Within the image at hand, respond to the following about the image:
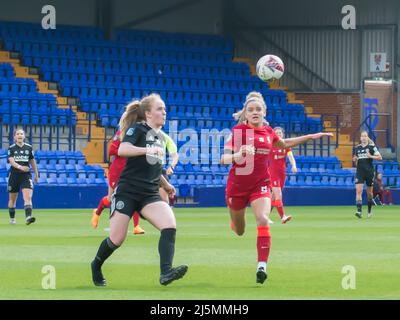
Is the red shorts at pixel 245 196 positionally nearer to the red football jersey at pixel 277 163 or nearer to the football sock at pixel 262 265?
the football sock at pixel 262 265

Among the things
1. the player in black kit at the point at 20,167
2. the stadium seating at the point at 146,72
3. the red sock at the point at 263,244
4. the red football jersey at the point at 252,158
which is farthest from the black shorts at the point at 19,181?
the stadium seating at the point at 146,72

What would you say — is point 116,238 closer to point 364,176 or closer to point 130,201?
point 130,201

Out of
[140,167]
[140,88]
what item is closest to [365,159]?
[140,88]

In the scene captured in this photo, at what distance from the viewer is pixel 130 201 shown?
462 inches

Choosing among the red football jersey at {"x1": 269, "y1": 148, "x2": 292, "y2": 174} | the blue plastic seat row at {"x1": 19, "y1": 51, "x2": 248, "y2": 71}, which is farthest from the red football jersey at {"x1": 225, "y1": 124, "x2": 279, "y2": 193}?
the blue plastic seat row at {"x1": 19, "y1": 51, "x2": 248, "y2": 71}

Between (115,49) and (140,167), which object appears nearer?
(140,167)

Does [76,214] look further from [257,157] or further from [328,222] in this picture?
[257,157]

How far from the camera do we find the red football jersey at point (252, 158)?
512 inches

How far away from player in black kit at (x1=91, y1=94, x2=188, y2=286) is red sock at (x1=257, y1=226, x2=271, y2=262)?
1127mm

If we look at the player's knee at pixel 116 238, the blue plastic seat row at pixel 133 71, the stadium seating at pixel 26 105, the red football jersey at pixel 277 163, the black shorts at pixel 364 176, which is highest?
the blue plastic seat row at pixel 133 71

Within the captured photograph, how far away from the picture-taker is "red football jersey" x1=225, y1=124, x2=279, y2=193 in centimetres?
1302

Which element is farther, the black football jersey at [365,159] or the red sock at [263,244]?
the black football jersey at [365,159]

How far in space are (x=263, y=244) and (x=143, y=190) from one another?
63.2 inches

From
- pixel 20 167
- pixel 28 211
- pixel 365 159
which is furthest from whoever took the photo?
pixel 365 159
